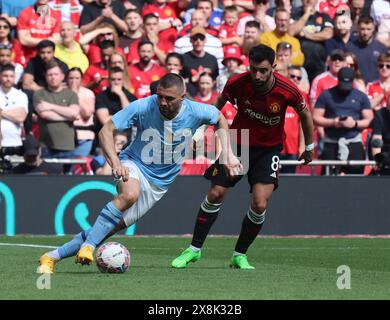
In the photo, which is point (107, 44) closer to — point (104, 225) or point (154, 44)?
point (154, 44)

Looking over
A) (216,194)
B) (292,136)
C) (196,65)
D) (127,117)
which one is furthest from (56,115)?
(127,117)

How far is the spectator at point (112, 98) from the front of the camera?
63.1 ft

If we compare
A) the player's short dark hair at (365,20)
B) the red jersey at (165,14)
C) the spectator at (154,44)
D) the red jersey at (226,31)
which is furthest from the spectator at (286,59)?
the red jersey at (165,14)

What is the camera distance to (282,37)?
69.4ft

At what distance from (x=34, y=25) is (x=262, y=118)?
8.79 metres

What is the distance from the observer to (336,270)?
12.5m

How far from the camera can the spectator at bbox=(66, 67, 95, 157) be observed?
63.1 ft

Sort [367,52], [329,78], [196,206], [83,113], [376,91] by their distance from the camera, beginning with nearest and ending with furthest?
[196,206] → [83,113] → [329,78] → [376,91] → [367,52]

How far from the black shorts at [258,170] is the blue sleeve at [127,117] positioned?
4.52 feet

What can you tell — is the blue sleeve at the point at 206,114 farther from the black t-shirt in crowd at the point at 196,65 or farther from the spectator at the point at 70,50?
the spectator at the point at 70,50

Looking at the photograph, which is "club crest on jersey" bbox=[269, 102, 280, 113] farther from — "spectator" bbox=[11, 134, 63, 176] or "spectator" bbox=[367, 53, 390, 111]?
"spectator" bbox=[367, 53, 390, 111]
